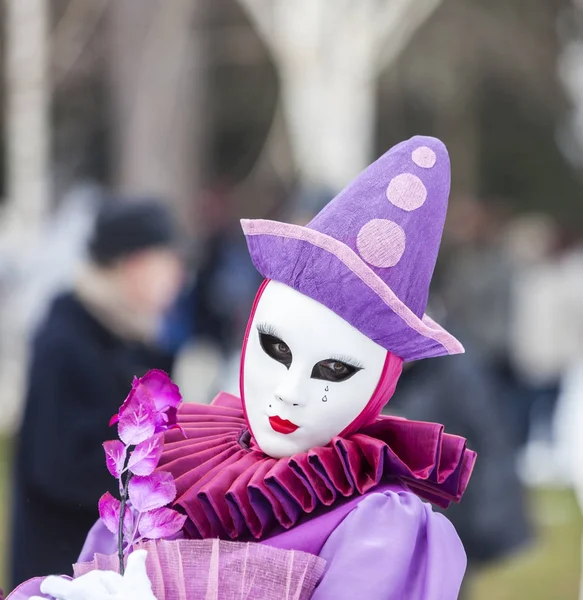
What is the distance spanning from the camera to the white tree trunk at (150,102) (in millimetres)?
10547

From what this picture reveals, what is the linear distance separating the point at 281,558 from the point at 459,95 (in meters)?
22.4

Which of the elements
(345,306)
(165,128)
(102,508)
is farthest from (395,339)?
(165,128)

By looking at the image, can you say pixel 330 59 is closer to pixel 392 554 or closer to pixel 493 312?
pixel 493 312

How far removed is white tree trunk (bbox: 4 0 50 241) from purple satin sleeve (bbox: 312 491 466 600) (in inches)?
423

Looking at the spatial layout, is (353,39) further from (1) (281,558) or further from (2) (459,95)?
(2) (459,95)

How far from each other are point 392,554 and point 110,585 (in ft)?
1.52

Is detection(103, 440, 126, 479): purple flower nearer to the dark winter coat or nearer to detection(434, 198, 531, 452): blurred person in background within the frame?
the dark winter coat

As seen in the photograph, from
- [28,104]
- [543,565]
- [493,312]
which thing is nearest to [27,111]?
[28,104]

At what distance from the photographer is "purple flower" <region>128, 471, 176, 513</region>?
1.90m

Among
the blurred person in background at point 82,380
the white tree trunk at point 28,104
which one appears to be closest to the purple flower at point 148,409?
the blurred person in background at point 82,380

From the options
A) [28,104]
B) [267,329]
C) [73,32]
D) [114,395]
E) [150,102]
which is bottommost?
[114,395]

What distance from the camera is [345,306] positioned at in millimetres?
2059

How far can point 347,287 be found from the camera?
6.72 ft

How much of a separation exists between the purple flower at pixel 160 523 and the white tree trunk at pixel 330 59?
9106mm
